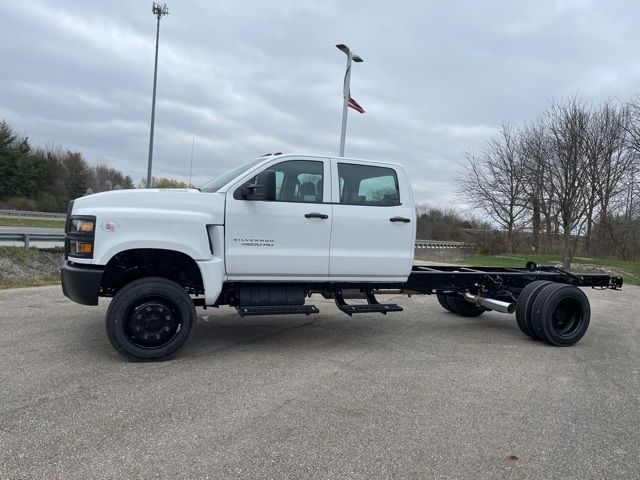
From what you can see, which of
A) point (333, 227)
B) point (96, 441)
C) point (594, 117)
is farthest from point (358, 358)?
point (594, 117)

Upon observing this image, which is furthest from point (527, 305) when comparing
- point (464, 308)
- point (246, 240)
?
point (246, 240)

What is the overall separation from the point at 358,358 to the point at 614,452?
2665 mm

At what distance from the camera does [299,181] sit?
5.87 m

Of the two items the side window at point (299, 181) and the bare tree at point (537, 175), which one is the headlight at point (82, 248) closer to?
the side window at point (299, 181)

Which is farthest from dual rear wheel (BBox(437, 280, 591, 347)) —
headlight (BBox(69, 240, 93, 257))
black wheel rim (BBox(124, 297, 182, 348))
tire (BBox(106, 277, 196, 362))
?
headlight (BBox(69, 240, 93, 257))

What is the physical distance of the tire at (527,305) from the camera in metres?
6.73

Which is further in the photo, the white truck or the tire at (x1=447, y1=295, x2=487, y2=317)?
the tire at (x1=447, y1=295, x2=487, y2=317)

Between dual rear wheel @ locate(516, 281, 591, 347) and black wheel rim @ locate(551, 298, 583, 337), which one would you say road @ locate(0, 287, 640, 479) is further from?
black wheel rim @ locate(551, 298, 583, 337)

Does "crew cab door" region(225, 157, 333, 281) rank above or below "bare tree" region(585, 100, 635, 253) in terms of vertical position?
below

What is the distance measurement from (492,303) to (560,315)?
0.90 m

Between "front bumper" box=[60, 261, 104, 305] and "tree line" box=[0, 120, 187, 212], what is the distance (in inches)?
1898

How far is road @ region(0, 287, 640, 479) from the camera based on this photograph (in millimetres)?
3199

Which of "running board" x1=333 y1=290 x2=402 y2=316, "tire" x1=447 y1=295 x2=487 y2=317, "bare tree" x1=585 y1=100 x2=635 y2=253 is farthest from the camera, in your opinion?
"bare tree" x1=585 y1=100 x2=635 y2=253

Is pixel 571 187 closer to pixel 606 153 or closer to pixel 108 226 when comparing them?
pixel 606 153
